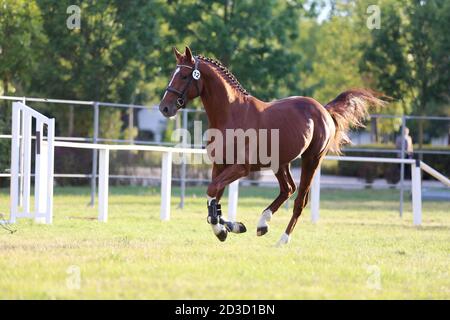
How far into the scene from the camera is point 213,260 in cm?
789

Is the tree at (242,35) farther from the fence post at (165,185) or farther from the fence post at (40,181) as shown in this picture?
the fence post at (40,181)

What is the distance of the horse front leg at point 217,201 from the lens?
29.0 feet

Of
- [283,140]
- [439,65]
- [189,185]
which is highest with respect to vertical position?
[439,65]

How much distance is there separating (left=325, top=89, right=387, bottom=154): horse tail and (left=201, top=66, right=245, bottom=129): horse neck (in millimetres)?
2176

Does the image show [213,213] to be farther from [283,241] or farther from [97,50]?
[97,50]

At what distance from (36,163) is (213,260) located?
4498 millimetres

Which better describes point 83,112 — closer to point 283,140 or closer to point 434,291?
point 283,140

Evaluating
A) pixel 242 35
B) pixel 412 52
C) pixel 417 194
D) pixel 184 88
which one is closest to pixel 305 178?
pixel 184 88

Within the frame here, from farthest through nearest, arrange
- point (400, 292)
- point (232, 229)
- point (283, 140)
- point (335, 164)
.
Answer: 1. point (335, 164)
2. point (283, 140)
3. point (232, 229)
4. point (400, 292)

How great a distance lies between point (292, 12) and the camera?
27.8 metres

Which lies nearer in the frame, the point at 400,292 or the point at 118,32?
the point at 400,292

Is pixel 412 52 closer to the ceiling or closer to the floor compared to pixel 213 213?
closer to the ceiling

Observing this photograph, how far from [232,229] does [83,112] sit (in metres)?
17.5
